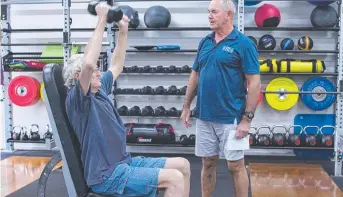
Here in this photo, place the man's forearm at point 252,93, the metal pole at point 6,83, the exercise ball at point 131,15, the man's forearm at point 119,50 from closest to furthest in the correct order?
the man's forearm at point 119,50 → the man's forearm at point 252,93 → the exercise ball at point 131,15 → the metal pole at point 6,83

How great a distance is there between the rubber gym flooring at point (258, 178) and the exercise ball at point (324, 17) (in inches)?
56.1

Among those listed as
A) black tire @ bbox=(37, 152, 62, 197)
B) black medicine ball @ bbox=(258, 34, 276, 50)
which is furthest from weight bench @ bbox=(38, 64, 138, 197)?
black medicine ball @ bbox=(258, 34, 276, 50)

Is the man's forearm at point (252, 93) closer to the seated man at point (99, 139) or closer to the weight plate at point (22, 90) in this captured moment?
the seated man at point (99, 139)

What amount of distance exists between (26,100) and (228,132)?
2931mm

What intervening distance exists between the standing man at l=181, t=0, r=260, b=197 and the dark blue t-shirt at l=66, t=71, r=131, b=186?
2.56 ft

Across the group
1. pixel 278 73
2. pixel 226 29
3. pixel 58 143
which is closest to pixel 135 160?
pixel 58 143

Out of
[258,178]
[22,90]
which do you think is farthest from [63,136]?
[22,90]

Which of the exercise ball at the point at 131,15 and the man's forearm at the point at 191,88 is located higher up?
the exercise ball at the point at 131,15

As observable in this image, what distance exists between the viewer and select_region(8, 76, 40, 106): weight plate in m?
4.53

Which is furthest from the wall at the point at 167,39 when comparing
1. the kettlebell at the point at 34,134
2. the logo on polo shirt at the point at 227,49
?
the logo on polo shirt at the point at 227,49

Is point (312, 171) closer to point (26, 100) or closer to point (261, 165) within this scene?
point (261, 165)

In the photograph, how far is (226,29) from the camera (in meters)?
2.44

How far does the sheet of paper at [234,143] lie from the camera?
238 cm

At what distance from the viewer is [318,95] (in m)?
4.19
